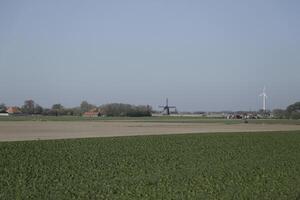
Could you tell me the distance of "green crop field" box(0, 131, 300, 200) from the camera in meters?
15.7

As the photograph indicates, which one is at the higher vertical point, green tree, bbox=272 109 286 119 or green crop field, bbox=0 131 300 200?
green tree, bbox=272 109 286 119

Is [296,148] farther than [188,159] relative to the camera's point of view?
Yes

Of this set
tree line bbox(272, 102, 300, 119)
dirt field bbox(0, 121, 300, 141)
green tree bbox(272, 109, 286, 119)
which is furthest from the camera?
green tree bbox(272, 109, 286, 119)

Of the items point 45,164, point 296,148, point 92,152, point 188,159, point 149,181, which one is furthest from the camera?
point 296,148

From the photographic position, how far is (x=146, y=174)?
66.6ft

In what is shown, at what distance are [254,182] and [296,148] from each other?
18.4 m

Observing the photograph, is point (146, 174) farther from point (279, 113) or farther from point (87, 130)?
point (279, 113)

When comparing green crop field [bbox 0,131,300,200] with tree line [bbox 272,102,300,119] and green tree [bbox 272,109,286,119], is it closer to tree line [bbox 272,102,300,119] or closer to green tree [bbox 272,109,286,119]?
tree line [bbox 272,102,300,119]

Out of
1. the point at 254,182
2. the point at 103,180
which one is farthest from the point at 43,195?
the point at 254,182

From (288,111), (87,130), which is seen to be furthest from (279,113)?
(87,130)

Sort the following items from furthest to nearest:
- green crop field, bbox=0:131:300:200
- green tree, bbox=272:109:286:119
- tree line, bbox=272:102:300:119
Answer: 1. green tree, bbox=272:109:286:119
2. tree line, bbox=272:102:300:119
3. green crop field, bbox=0:131:300:200

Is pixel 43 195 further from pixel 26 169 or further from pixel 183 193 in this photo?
pixel 26 169

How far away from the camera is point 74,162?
24.4 meters

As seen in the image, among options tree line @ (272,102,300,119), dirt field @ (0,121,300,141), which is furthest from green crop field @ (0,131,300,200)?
tree line @ (272,102,300,119)
